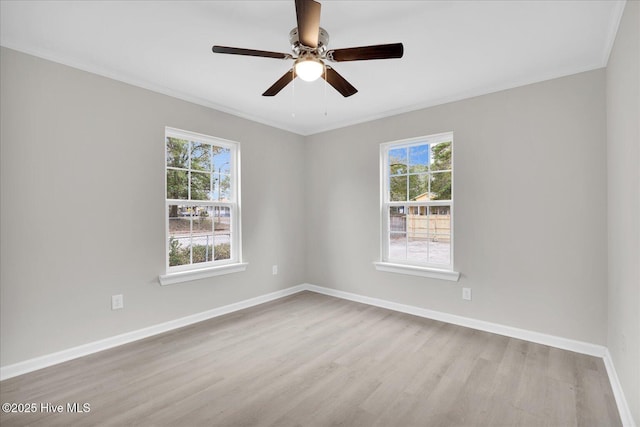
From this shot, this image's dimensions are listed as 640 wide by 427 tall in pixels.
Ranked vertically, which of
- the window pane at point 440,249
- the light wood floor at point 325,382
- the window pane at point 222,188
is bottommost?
the light wood floor at point 325,382

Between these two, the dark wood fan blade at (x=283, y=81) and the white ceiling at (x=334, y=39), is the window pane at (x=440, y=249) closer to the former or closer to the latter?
the white ceiling at (x=334, y=39)

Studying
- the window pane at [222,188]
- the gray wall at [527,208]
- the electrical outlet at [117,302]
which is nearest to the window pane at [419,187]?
the gray wall at [527,208]

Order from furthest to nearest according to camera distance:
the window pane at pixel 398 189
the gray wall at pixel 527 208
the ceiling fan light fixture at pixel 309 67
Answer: the window pane at pixel 398 189 → the gray wall at pixel 527 208 → the ceiling fan light fixture at pixel 309 67

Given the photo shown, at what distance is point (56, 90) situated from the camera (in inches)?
97.5

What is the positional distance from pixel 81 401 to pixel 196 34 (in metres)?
2.64

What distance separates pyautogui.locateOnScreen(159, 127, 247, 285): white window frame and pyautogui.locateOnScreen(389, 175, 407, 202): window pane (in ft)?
6.60

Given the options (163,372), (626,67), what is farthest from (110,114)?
(626,67)

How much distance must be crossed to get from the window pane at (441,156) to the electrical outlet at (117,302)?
3573mm

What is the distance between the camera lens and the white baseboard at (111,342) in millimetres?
2291

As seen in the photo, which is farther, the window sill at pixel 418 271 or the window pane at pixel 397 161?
the window pane at pixel 397 161

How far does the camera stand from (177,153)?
334 centimetres

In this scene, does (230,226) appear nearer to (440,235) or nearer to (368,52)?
(440,235)

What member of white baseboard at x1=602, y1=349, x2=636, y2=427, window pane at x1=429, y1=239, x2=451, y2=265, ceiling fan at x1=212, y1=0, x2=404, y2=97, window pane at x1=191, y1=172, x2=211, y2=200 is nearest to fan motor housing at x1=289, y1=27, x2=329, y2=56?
ceiling fan at x1=212, y1=0, x2=404, y2=97

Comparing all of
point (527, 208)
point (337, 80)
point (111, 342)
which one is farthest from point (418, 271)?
point (111, 342)
